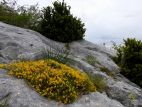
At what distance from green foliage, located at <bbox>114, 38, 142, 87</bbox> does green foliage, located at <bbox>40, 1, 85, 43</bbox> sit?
177cm

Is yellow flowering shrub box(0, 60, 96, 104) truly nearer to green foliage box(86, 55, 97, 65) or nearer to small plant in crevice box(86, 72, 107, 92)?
small plant in crevice box(86, 72, 107, 92)

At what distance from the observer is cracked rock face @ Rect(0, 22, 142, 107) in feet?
28.0

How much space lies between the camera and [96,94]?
374 inches

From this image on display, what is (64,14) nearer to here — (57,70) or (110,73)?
(110,73)

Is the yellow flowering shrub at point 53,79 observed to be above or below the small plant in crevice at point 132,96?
above

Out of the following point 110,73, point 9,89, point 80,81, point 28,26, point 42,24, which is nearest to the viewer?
point 9,89

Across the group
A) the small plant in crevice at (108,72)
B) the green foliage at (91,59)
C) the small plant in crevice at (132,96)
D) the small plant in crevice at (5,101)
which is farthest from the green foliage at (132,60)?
the small plant in crevice at (5,101)

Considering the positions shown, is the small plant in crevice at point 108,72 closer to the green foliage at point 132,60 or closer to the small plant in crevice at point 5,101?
the green foliage at point 132,60

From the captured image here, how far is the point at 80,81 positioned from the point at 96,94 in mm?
514

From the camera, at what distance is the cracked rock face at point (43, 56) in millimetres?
8523

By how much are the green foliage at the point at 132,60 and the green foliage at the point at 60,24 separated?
1.77 m

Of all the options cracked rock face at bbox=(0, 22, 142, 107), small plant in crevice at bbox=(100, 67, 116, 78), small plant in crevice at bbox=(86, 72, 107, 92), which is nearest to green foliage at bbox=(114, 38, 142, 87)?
cracked rock face at bbox=(0, 22, 142, 107)

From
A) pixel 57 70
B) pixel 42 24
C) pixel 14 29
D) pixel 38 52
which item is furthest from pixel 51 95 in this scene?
pixel 42 24

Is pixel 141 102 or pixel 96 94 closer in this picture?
pixel 96 94
